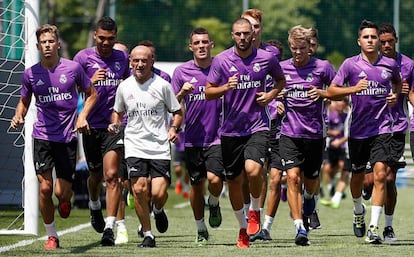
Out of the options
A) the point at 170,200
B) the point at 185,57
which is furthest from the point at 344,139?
the point at 185,57

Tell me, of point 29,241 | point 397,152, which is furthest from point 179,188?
point 397,152

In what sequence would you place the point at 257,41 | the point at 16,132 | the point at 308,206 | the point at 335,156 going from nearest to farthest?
the point at 257,41 → the point at 16,132 → the point at 308,206 → the point at 335,156

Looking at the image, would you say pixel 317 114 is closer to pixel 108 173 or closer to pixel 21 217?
pixel 108 173

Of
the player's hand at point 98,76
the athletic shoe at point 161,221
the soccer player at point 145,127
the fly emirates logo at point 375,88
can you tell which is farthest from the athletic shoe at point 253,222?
the player's hand at point 98,76

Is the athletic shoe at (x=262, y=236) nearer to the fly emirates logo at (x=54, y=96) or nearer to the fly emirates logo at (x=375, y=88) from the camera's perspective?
the fly emirates logo at (x=375, y=88)

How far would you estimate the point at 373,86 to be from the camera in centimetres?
1419

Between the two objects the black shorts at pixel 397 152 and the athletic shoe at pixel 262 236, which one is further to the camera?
the black shorts at pixel 397 152

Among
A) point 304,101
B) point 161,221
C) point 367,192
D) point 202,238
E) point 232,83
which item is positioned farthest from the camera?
point 367,192

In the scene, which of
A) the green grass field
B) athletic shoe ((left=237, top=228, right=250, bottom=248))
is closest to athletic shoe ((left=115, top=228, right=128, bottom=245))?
the green grass field

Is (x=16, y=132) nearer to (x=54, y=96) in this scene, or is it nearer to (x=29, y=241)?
(x=29, y=241)

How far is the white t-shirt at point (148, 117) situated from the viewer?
44.0 ft

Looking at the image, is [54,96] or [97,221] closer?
[54,96]

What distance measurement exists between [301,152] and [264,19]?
18.8 metres

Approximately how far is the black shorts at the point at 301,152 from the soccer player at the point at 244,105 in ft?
2.58
